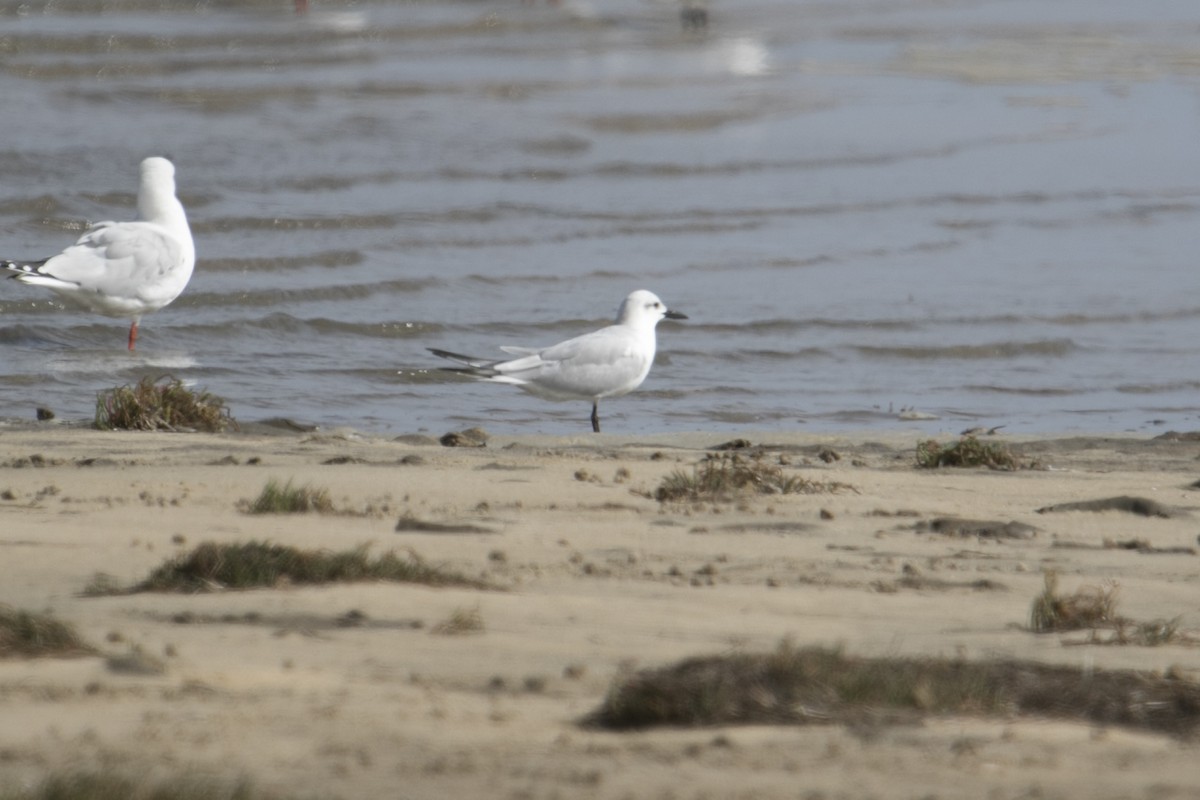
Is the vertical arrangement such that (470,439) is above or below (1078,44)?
below

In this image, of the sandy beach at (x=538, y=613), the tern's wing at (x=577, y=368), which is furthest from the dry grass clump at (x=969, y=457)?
the tern's wing at (x=577, y=368)

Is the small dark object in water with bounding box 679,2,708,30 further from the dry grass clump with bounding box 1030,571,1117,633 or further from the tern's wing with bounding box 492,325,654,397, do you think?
the dry grass clump with bounding box 1030,571,1117,633

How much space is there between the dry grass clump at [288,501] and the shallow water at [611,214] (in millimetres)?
3953

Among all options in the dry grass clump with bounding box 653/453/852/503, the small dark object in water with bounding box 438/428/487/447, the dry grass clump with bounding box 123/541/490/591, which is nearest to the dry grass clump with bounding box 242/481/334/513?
the dry grass clump with bounding box 123/541/490/591

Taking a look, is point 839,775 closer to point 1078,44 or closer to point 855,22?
point 1078,44

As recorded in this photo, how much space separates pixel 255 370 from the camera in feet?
40.5

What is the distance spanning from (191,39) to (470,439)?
90.0 feet

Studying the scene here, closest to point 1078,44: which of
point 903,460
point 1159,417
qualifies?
point 1159,417

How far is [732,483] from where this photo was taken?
692 cm

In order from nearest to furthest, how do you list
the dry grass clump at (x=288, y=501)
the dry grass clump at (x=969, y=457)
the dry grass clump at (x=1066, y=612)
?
the dry grass clump at (x=1066, y=612)
the dry grass clump at (x=288, y=501)
the dry grass clump at (x=969, y=457)

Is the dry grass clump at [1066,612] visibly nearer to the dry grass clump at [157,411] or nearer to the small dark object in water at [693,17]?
the dry grass clump at [157,411]

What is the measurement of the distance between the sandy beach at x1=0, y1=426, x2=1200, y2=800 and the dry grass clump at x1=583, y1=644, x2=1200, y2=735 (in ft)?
0.19

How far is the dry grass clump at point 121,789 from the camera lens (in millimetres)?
3166

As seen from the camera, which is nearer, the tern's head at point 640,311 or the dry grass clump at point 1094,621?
the dry grass clump at point 1094,621
